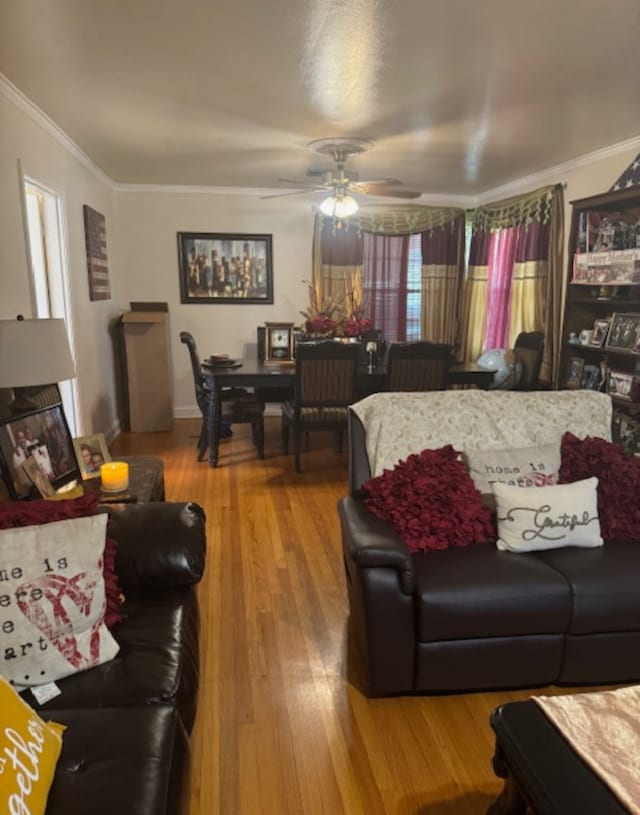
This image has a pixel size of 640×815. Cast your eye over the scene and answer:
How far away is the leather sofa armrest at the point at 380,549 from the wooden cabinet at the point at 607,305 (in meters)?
2.42

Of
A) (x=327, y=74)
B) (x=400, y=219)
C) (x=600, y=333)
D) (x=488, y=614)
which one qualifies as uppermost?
(x=327, y=74)

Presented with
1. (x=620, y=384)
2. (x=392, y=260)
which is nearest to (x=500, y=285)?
(x=392, y=260)

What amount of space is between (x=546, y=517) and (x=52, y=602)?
1.63 m

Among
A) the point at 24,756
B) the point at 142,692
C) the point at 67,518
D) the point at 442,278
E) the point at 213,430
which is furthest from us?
the point at 442,278

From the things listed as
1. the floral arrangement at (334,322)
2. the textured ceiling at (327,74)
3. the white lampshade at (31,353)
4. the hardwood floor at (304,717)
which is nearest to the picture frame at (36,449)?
the white lampshade at (31,353)

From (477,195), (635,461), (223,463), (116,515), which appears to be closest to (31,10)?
(116,515)

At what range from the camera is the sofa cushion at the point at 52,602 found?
4.55 ft

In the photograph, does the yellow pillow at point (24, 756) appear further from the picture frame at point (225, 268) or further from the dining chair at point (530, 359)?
the picture frame at point (225, 268)

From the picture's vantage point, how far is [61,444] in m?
2.43

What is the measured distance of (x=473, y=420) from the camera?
247 cm

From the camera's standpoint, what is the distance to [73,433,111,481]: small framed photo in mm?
2498

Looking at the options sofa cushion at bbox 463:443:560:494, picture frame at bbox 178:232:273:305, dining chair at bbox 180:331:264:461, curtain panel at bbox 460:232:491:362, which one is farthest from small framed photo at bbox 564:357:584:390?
picture frame at bbox 178:232:273:305

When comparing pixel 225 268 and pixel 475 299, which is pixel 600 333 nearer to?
pixel 475 299

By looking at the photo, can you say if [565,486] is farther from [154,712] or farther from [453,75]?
[453,75]
